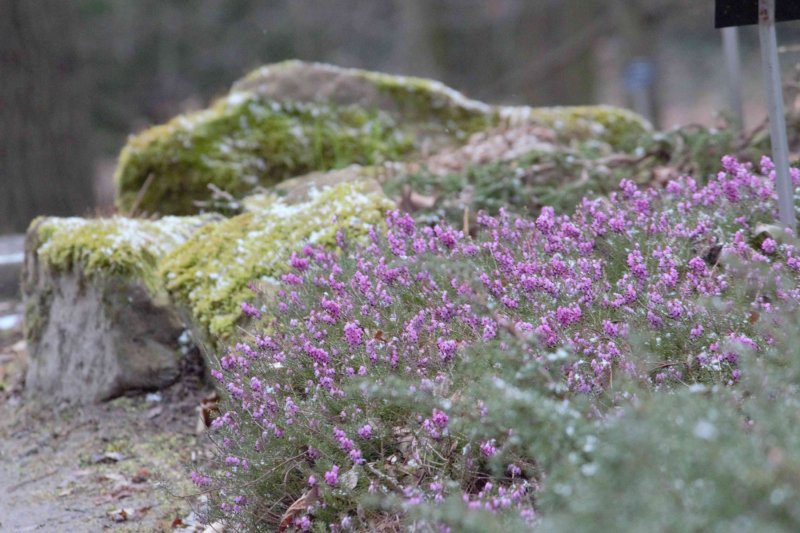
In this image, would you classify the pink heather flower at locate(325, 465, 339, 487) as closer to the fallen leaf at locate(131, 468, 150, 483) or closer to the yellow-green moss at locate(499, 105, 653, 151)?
the fallen leaf at locate(131, 468, 150, 483)

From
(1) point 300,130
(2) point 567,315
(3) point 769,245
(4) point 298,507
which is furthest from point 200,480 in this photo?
(1) point 300,130

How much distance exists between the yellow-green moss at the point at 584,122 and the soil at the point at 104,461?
3675mm

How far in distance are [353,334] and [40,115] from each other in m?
8.27

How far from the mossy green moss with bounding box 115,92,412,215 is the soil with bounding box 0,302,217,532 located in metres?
1.83

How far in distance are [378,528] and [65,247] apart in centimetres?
323

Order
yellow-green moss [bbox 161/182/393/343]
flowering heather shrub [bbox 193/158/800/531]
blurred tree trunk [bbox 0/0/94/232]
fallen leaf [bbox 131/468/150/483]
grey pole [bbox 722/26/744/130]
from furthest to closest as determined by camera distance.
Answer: blurred tree trunk [bbox 0/0/94/232] → grey pole [bbox 722/26/744/130] → yellow-green moss [bbox 161/182/393/343] → fallen leaf [bbox 131/468/150/483] → flowering heather shrub [bbox 193/158/800/531]

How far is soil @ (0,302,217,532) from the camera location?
149 inches

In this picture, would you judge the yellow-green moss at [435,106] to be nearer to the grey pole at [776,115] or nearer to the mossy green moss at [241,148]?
the mossy green moss at [241,148]

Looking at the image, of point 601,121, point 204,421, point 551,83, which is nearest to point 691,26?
point 551,83

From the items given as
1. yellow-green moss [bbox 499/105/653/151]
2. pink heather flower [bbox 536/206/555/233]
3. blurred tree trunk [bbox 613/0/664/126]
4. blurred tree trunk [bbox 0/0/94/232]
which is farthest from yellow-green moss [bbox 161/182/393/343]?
blurred tree trunk [bbox 613/0/664/126]

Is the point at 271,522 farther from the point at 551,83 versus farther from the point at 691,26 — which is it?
the point at 691,26

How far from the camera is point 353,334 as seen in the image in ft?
10.5

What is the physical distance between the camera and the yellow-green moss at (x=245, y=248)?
454 cm

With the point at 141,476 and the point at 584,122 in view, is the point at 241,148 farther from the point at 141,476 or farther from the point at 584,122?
the point at 141,476
